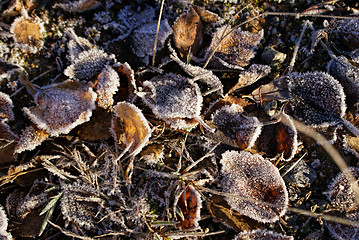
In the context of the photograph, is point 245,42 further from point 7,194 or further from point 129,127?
point 7,194

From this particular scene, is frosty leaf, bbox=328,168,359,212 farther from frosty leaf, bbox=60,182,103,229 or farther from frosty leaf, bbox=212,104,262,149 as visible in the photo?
frosty leaf, bbox=60,182,103,229

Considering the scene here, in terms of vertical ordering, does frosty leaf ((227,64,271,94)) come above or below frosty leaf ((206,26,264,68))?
below

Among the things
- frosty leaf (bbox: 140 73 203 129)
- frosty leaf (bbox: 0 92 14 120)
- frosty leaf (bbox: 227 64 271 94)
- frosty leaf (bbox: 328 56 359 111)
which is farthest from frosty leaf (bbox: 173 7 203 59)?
frosty leaf (bbox: 0 92 14 120)

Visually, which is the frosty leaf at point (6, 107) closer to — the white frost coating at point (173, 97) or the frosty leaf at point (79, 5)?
the frosty leaf at point (79, 5)

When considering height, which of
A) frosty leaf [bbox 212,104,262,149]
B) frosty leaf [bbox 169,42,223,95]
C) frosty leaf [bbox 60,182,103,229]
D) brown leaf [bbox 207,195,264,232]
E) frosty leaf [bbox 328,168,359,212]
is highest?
frosty leaf [bbox 169,42,223,95]

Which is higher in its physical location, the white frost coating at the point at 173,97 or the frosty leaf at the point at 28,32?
the frosty leaf at the point at 28,32

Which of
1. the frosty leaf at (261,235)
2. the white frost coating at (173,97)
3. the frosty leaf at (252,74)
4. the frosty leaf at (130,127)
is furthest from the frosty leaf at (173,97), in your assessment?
the frosty leaf at (261,235)

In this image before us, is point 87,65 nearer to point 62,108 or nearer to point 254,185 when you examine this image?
point 62,108

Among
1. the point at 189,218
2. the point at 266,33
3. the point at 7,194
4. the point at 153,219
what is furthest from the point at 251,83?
the point at 7,194
